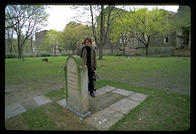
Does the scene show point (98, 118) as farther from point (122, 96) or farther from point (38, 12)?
point (38, 12)

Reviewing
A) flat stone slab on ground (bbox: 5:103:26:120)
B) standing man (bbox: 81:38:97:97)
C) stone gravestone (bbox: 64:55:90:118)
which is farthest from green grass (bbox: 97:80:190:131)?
flat stone slab on ground (bbox: 5:103:26:120)

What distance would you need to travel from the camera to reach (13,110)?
3.17 m

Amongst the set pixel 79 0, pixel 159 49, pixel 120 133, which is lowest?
pixel 120 133

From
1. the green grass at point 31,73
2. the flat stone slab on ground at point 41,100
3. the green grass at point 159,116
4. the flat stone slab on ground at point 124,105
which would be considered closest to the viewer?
the green grass at point 159,116

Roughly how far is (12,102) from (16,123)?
1570 millimetres

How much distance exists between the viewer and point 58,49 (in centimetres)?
5169

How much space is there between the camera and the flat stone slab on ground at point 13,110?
9.70ft

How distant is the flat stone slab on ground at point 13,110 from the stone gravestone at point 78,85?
4.99ft

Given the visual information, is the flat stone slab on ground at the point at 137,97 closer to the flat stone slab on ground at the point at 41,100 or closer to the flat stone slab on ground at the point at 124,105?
the flat stone slab on ground at the point at 124,105

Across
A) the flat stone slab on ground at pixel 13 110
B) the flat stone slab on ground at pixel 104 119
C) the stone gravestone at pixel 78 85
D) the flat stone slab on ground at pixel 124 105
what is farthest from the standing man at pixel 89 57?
the flat stone slab on ground at pixel 13 110

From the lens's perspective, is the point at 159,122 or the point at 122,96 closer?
the point at 159,122

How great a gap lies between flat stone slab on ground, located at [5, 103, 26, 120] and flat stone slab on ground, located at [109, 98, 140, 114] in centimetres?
274
